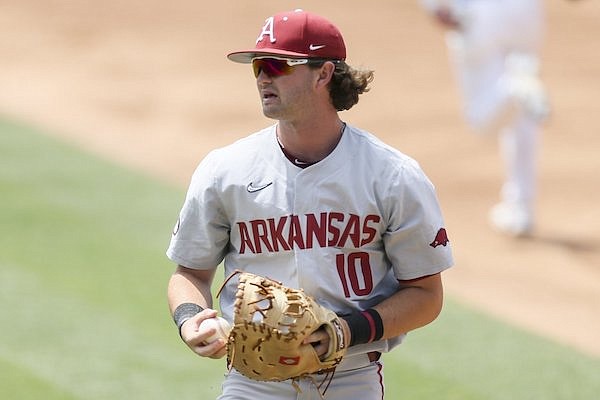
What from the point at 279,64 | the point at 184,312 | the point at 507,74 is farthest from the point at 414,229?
the point at 507,74

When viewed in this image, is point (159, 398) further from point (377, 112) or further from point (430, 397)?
point (377, 112)

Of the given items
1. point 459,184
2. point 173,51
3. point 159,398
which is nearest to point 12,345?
point 159,398

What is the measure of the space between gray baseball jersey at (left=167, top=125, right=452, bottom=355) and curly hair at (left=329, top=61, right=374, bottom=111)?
105mm

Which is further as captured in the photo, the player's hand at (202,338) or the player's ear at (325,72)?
the player's ear at (325,72)

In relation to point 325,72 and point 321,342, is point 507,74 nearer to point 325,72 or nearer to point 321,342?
point 325,72

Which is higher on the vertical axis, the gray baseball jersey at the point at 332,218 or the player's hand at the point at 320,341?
the gray baseball jersey at the point at 332,218

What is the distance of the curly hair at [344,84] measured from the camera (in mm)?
4059

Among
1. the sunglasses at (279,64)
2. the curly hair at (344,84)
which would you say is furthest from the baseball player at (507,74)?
the sunglasses at (279,64)

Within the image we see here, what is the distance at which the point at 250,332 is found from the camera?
12.2ft

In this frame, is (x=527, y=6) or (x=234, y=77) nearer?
(x=527, y=6)

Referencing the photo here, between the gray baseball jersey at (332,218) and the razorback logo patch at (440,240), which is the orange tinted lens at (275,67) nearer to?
the gray baseball jersey at (332,218)

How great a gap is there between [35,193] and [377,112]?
5172 millimetres

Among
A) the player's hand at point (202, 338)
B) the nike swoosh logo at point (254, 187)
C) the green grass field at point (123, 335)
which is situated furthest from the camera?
the green grass field at point (123, 335)

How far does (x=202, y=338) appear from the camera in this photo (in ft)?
12.4
